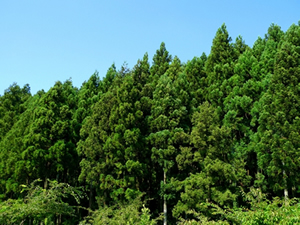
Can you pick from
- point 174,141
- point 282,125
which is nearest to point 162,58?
point 174,141

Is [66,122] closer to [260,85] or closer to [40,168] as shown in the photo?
[40,168]

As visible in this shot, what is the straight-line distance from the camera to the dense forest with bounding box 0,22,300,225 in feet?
42.2

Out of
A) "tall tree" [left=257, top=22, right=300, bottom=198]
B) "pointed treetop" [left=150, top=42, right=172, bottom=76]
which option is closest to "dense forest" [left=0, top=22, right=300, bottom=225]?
"tall tree" [left=257, top=22, right=300, bottom=198]

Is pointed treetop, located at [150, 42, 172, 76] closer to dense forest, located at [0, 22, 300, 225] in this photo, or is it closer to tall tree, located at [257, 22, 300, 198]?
dense forest, located at [0, 22, 300, 225]

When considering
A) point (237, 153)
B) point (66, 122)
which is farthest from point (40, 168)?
point (237, 153)

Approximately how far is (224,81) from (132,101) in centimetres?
557

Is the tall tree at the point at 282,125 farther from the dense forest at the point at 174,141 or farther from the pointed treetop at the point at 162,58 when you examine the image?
the pointed treetop at the point at 162,58

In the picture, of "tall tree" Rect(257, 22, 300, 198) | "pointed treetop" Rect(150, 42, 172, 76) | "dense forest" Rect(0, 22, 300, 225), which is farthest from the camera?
"pointed treetop" Rect(150, 42, 172, 76)

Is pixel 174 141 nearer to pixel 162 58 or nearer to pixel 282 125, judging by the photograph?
pixel 282 125

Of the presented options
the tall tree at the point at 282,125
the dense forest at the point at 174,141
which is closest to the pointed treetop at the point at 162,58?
the dense forest at the point at 174,141

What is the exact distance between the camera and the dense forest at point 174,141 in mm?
12867

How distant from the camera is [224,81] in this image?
54.9 feet

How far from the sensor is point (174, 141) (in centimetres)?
1485

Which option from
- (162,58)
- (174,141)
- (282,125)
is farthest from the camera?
(162,58)
